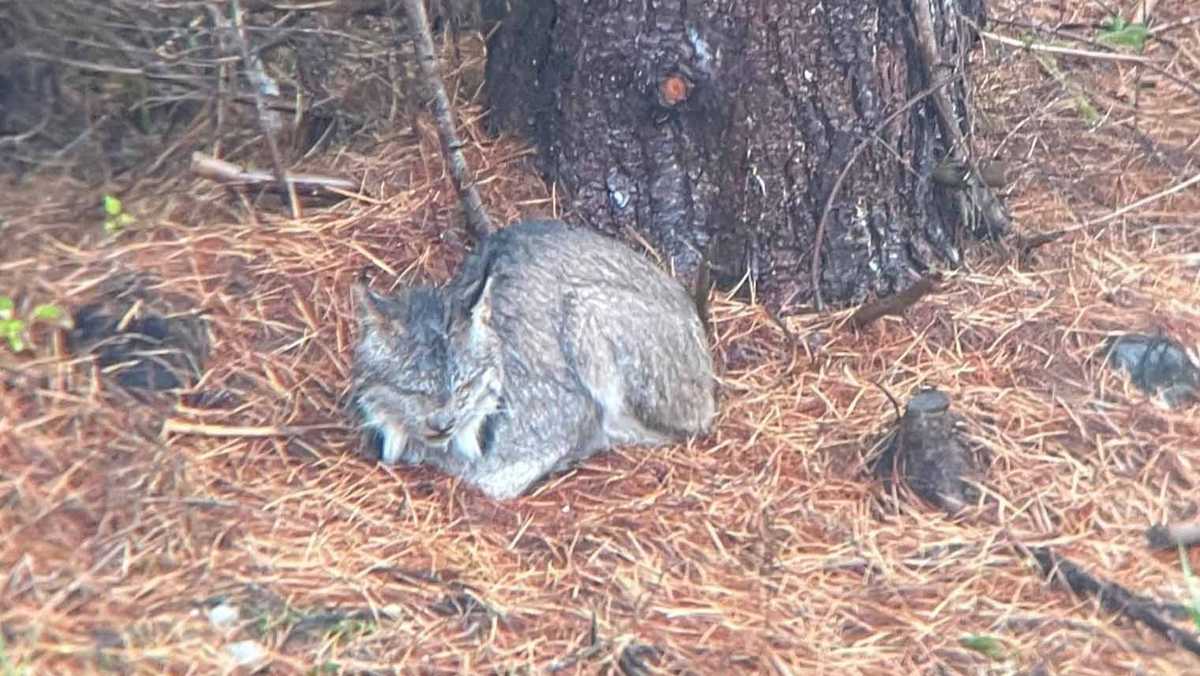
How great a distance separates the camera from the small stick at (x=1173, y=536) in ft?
13.4

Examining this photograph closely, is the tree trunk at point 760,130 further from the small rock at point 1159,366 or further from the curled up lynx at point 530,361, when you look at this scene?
the small rock at point 1159,366

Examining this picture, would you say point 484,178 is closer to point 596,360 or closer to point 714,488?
point 596,360

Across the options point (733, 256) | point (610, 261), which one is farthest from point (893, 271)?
point (610, 261)

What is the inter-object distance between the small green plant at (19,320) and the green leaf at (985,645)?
2.54 m

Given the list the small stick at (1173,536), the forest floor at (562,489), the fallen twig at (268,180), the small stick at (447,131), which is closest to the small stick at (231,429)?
the forest floor at (562,489)

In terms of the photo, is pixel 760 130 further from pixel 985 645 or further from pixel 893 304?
pixel 985 645

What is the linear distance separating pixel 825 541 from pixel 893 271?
123 centimetres

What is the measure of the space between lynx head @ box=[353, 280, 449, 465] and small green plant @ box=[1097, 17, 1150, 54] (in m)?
2.83

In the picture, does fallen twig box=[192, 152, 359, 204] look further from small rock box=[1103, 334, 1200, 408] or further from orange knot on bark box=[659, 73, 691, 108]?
small rock box=[1103, 334, 1200, 408]

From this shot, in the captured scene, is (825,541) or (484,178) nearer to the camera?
(825,541)

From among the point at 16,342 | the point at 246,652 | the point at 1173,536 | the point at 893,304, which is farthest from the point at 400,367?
the point at 1173,536

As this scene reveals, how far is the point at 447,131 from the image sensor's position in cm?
493

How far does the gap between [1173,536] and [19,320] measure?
3.09m

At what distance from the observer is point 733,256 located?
5078 millimetres
